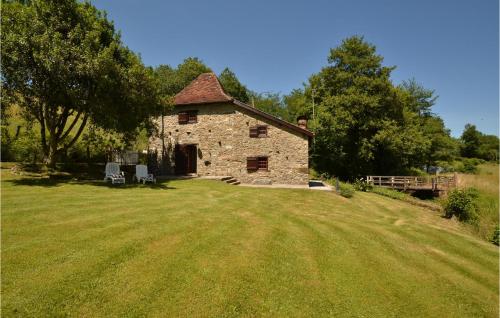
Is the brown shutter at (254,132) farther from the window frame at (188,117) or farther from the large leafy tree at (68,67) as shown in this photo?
the large leafy tree at (68,67)

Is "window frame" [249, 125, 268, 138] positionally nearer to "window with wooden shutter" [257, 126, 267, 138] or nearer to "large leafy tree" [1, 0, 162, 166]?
"window with wooden shutter" [257, 126, 267, 138]

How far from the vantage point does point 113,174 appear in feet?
57.1

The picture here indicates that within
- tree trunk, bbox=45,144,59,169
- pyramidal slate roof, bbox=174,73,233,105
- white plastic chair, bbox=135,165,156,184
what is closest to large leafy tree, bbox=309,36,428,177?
pyramidal slate roof, bbox=174,73,233,105

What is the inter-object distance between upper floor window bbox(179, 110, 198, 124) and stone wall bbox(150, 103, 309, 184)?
0.32 meters

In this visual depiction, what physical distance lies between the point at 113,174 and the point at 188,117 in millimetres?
9327

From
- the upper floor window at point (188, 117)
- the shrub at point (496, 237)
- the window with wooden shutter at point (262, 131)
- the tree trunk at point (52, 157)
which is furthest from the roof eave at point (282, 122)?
the tree trunk at point (52, 157)

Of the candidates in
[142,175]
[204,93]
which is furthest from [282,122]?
[142,175]

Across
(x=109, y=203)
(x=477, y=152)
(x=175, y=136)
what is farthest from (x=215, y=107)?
(x=477, y=152)

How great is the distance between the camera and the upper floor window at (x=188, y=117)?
972 inches

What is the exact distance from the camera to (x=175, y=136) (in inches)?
997

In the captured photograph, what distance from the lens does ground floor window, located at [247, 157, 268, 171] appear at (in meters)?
23.2

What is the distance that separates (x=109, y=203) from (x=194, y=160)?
14324 millimetres

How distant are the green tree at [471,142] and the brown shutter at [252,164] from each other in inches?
2908

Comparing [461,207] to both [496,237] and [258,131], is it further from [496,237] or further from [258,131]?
[258,131]
